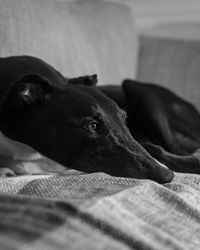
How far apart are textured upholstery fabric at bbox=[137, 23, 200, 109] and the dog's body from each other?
0.96m

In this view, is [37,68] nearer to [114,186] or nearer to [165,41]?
[114,186]

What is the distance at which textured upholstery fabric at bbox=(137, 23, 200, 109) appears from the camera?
2.64 meters

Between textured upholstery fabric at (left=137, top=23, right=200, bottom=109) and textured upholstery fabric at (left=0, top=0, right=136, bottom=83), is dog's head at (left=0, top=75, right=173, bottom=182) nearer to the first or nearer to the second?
textured upholstery fabric at (left=0, top=0, right=136, bottom=83)

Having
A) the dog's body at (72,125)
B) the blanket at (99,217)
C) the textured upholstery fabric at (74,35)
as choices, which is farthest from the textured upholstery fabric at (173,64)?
the blanket at (99,217)

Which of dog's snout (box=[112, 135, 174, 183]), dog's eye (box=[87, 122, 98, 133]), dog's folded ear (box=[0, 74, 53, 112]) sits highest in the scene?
dog's folded ear (box=[0, 74, 53, 112])

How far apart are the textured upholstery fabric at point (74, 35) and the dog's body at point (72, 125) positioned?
32cm

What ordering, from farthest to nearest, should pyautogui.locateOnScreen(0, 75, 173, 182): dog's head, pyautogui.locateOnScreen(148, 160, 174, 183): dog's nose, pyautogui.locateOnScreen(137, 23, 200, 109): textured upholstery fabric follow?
1. pyautogui.locateOnScreen(137, 23, 200, 109): textured upholstery fabric
2. pyautogui.locateOnScreen(0, 75, 173, 182): dog's head
3. pyautogui.locateOnScreen(148, 160, 174, 183): dog's nose

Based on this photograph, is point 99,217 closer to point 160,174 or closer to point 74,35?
point 160,174

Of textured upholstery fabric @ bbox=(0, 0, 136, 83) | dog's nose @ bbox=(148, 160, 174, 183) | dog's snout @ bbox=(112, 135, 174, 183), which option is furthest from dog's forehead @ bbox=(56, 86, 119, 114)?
textured upholstery fabric @ bbox=(0, 0, 136, 83)

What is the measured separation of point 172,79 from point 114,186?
1707 mm

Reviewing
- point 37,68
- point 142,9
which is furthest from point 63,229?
point 142,9

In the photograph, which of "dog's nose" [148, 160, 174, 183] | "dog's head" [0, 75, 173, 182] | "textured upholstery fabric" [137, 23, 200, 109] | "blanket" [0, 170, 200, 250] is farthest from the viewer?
"textured upholstery fabric" [137, 23, 200, 109]

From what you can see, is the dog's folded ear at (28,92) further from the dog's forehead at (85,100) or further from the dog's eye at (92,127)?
the dog's eye at (92,127)

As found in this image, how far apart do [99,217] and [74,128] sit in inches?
25.0
